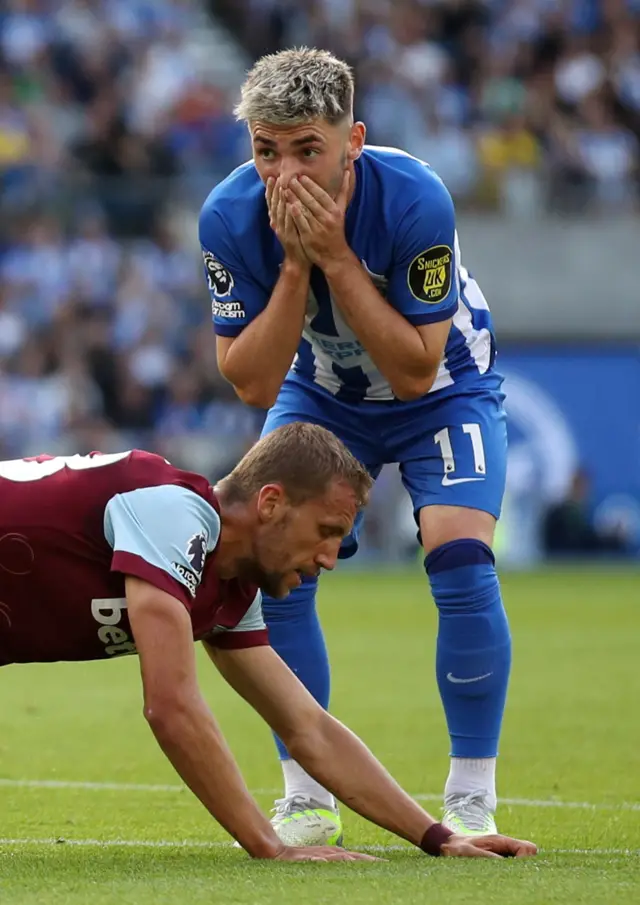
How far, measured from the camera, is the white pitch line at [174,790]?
594 centimetres

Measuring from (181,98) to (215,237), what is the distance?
636 inches

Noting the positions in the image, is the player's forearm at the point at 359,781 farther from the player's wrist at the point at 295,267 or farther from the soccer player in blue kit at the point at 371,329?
the player's wrist at the point at 295,267

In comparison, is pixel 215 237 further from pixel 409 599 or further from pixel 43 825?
pixel 409 599

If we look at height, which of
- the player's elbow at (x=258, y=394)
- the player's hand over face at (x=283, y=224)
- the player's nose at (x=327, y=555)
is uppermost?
the player's hand over face at (x=283, y=224)

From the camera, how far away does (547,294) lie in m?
21.6

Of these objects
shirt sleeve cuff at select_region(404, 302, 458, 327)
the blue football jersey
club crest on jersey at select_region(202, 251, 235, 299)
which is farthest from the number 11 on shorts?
club crest on jersey at select_region(202, 251, 235, 299)

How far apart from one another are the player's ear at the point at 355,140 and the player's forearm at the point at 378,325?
0.98ft

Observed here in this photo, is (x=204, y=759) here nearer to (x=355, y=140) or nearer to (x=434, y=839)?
(x=434, y=839)

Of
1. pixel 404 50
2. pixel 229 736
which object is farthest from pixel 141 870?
pixel 404 50

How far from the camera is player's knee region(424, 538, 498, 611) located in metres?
5.16

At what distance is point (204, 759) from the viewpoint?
414cm

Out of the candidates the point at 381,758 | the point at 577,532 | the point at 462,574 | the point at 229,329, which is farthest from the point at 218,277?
the point at 577,532

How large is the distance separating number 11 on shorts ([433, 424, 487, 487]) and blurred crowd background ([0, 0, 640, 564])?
12634 mm

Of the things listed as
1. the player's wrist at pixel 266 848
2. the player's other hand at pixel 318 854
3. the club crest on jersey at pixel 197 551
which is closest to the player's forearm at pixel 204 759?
the player's wrist at pixel 266 848
